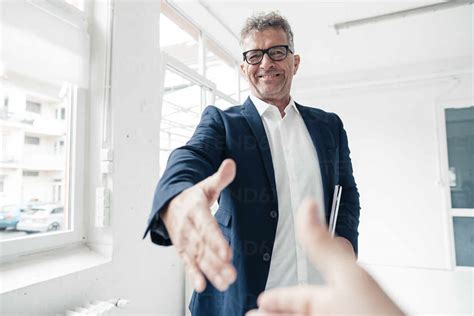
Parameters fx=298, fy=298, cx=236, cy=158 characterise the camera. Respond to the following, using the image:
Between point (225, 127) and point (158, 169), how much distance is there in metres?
1.20

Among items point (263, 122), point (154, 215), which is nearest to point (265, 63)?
point (263, 122)

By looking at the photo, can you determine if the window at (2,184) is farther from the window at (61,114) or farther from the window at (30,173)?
the window at (61,114)

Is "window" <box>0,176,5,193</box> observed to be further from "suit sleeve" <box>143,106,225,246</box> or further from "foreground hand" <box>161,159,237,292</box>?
"foreground hand" <box>161,159,237,292</box>

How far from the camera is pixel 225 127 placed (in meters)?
0.88

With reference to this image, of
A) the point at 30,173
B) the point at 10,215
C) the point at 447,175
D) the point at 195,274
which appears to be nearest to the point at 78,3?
the point at 30,173

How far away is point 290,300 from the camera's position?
0.40m

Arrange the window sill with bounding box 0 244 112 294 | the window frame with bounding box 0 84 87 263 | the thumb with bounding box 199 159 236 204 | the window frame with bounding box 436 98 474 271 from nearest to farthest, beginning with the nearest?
the thumb with bounding box 199 159 236 204 < the window sill with bounding box 0 244 112 294 < the window frame with bounding box 0 84 87 263 < the window frame with bounding box 436 98 474 271

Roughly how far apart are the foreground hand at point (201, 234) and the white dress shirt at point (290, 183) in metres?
0.47

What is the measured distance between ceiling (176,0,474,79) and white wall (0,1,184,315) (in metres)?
0.97

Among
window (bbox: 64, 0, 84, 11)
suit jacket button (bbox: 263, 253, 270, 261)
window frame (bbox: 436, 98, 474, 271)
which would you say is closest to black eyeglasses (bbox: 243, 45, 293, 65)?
suit jacket button (bbox: 263, 253, 270, 261)

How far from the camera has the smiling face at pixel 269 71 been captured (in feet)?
3.33

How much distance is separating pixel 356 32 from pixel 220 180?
3.30m

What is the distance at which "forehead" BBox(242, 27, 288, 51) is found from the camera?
101cm

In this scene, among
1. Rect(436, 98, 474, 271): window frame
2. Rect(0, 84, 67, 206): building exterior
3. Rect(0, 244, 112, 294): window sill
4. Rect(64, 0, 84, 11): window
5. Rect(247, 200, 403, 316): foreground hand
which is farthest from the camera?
Rect(436, 98, 474, 271): window frame
